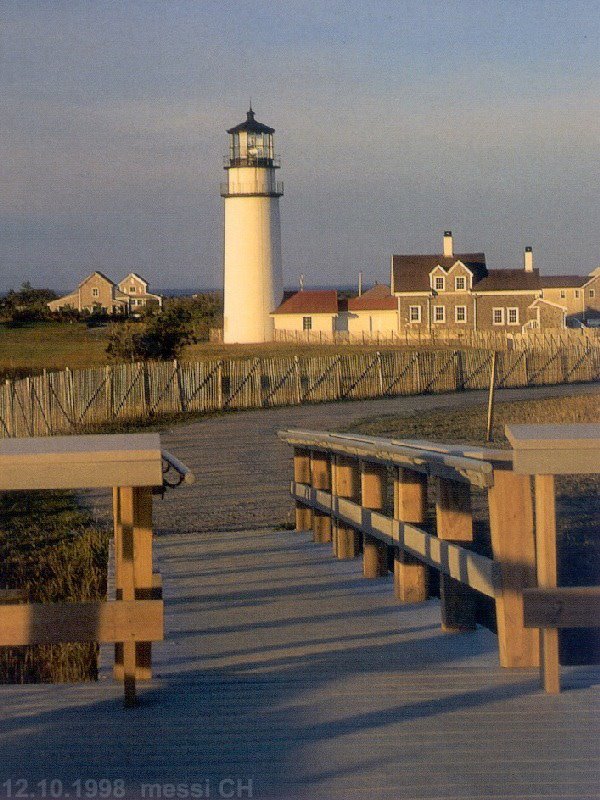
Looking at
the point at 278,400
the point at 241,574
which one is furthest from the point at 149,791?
the point at 278,400

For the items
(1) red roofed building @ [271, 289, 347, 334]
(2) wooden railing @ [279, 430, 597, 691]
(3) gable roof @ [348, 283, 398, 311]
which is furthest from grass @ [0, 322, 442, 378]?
(2) wooden railing @ [279, 430, 597, 691]

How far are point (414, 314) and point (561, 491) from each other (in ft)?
184

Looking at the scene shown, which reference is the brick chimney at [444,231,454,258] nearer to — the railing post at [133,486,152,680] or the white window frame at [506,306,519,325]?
the white window frame at [506,306,519,325]

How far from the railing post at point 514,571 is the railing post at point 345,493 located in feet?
13.5

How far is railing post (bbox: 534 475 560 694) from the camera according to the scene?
4.94m

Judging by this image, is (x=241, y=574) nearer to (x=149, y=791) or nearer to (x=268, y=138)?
(x=149, y=791)

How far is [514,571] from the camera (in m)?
5.45

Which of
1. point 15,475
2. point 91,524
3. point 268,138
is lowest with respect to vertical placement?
point 91,524

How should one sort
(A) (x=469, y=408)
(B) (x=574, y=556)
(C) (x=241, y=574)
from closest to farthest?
(C) (x=241, y=574)
(B) (x=574, y=556)
(A) (x=469, y=408)

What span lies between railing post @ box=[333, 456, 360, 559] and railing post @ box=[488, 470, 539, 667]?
4107mm

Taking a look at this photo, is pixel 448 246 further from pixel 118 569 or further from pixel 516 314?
pixel 118 569

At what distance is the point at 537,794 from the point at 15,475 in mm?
2215

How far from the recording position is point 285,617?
7457mm

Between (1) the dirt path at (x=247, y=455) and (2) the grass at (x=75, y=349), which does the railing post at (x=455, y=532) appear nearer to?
(1) the dirt path at (x=247, y=455)
